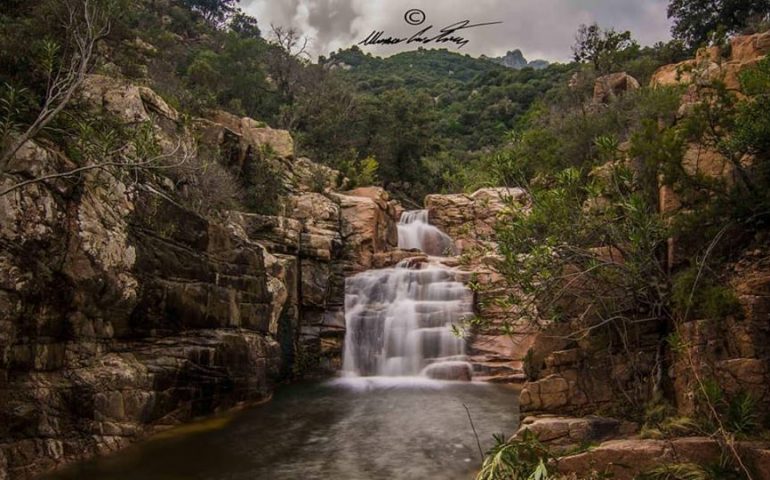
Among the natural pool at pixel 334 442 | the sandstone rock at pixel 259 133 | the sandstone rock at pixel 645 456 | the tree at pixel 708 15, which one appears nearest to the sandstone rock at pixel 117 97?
the natural pool at pixel 334 442

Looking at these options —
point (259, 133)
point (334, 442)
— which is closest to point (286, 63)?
point (259, 133)

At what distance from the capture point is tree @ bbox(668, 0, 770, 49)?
29031 mm

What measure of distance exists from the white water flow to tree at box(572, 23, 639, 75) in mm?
20452

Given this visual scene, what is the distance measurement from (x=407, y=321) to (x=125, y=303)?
10.4 metres

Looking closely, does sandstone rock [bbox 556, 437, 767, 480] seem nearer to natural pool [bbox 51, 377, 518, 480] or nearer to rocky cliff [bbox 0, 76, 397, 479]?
natural pool [bbox 51, 377, 518, 480]

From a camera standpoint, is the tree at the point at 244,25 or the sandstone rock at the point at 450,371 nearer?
the sandstone rock at the point at 450,371

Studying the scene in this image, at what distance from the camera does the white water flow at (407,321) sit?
1852cm

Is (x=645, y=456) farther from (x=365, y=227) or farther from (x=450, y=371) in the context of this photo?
(x=365, y=227)

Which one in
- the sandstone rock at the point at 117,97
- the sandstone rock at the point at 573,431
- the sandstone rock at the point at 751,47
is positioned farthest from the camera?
the sandstone rock at the point at 117,97

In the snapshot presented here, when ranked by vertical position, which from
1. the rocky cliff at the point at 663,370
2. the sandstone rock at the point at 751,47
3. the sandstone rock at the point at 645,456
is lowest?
the sandstone rock at the point at 645,456

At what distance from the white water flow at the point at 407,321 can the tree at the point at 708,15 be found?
2032 centimetres

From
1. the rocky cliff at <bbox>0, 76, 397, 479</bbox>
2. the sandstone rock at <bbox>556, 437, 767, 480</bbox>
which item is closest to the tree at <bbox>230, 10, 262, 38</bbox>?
the rocky cliff at <bbox>0, 76, 397, 479</bbox>

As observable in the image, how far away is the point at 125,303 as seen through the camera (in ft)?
36.0

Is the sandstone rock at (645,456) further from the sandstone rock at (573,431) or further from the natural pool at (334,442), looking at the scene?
the natural pool at (334,442)
